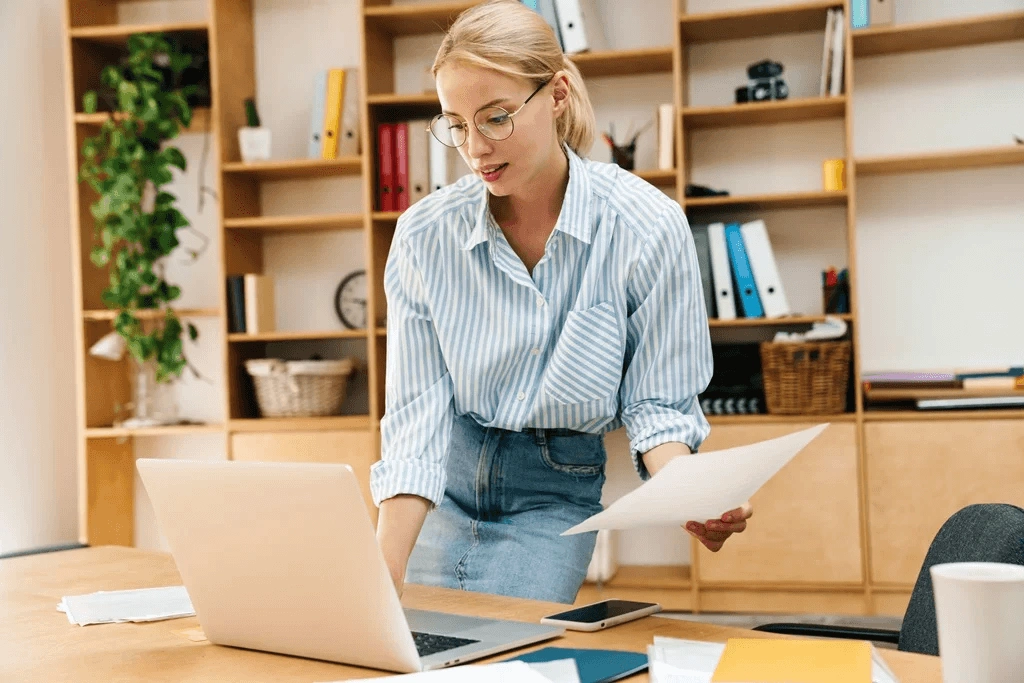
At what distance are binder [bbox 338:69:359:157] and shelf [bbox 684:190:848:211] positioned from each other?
1.18m

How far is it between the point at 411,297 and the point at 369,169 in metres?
1.99

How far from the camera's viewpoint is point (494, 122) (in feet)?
4.62

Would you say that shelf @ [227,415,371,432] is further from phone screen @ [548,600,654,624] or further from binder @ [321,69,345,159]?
phone screen @ [548,600,654,624]

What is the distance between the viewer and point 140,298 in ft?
11.8

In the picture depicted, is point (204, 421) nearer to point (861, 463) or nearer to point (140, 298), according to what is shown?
point (140, 298)

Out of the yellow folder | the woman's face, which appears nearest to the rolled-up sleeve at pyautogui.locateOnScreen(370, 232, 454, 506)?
the woman's face

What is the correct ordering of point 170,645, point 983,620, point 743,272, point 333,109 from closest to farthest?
point 983,620 < point 170,645 < point 743,272 < point 333,109

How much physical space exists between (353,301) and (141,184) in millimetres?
825

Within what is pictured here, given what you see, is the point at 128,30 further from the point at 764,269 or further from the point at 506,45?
the point at 506,45

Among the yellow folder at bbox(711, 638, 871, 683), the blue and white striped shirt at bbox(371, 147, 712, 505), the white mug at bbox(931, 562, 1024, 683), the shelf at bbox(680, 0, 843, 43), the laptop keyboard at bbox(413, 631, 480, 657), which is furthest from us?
the shelf at bbox(680, 0, 843, 43)

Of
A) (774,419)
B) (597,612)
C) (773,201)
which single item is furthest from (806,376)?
(597,612)

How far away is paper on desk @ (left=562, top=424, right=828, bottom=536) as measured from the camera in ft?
3.33

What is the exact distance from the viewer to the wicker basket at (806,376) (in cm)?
312

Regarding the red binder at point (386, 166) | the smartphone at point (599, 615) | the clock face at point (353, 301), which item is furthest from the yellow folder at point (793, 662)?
the clock face at point (353, 301)
